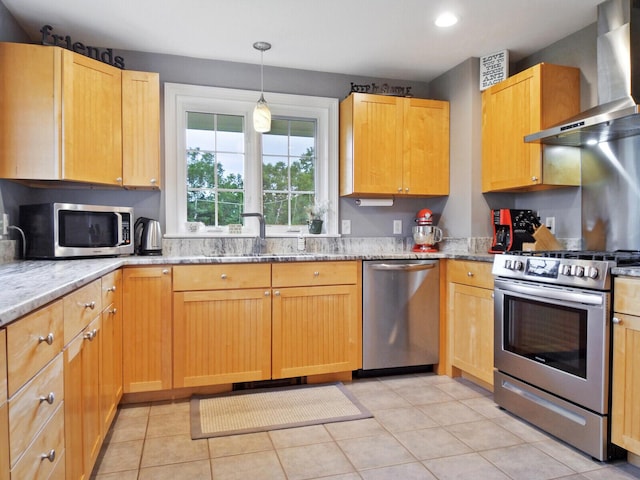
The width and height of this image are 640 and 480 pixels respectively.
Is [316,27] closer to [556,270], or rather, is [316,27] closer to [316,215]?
[316,215]

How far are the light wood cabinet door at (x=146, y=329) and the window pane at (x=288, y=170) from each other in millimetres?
1115

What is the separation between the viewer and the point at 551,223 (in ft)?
10.0

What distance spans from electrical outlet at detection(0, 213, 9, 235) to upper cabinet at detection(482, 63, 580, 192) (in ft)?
10.2

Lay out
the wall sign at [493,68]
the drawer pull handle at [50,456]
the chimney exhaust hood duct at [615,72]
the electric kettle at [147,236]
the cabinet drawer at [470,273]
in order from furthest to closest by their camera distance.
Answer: the wall sign at [493,68] → the electric kettle at [147,236] → the cabinet drawer at [470,273] → the chimney exhaust hood duct at [615,72] → the drawer pull handle at [50,456]

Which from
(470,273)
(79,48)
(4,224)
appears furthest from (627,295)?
(79,48)

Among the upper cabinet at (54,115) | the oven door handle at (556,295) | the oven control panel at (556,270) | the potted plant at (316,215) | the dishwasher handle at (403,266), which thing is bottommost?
the oven door handle at (556,295)

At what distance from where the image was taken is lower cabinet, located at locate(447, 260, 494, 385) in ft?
8.86

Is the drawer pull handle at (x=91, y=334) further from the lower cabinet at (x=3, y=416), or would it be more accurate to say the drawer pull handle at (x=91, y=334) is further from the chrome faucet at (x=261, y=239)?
the chrome faucet at (x=261, y=239)

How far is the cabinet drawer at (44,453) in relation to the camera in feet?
3.24

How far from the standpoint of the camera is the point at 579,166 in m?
2.83

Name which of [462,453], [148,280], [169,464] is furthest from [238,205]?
[462,453]

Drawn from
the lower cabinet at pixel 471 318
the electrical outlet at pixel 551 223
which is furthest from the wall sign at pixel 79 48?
the electrical outlet at pixel 551 223

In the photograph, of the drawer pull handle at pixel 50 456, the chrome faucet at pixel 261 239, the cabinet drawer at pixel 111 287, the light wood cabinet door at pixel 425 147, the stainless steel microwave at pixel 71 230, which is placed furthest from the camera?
the light wood cabinet door at pixel 425 147

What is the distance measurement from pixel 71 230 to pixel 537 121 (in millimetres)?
2936
